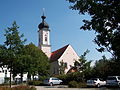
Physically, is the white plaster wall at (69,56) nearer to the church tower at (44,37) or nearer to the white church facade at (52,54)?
the white church facade at (52,54)

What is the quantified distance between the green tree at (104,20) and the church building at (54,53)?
55.7 m

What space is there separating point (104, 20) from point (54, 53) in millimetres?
72059

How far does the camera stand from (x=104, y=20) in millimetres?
10789

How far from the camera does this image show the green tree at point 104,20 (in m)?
10.4

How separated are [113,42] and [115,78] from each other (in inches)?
859

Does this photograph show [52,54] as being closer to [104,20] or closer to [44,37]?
[44,37]

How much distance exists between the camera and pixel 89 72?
1689 inches

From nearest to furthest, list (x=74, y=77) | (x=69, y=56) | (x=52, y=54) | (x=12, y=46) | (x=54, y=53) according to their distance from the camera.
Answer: (x=12, y=46) < (x=74, y=77) < (x=69, y=56) < (x=54, y=53) < (x=52, y=54)

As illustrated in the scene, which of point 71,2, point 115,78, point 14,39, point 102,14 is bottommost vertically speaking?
point 115,78

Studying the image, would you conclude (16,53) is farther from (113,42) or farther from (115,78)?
(113,42)

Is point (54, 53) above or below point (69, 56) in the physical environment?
above

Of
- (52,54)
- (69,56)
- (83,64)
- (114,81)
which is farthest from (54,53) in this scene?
(114,81)

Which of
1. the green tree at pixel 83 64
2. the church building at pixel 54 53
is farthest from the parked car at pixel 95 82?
the church building at pixel 54 53

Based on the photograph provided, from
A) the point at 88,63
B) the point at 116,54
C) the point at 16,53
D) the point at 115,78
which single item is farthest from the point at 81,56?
the point at 116,54
